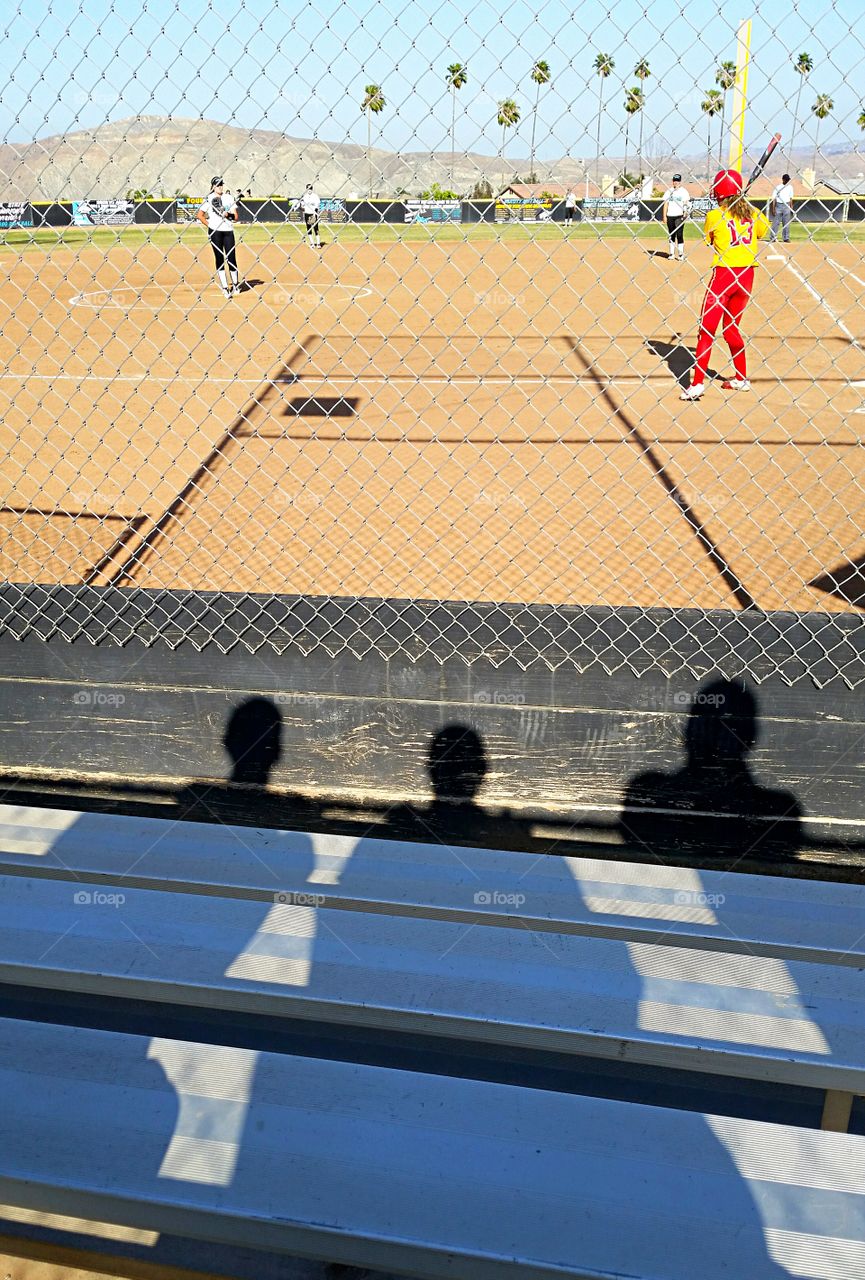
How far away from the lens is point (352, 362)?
40.6ft

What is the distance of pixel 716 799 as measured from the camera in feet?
10.3

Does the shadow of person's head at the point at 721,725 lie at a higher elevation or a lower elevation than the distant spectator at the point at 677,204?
lower

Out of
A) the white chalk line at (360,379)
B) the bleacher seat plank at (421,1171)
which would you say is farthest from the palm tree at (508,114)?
the white chalk line at (360,379)

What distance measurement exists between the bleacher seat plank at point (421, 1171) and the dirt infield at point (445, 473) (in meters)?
3.03

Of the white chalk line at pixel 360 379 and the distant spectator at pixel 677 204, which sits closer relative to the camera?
the distant spectator at pixel 677 204

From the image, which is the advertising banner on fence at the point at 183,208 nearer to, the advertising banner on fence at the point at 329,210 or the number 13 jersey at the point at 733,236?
the advertising banner on fence at the point at 329,210

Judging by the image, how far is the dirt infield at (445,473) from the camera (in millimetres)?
5812

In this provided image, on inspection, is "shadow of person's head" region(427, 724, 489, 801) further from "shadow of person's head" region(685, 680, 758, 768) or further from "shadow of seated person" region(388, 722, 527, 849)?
"shadow of person's head" region(685, 680, 758, 768)

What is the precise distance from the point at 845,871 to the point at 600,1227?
2.12m

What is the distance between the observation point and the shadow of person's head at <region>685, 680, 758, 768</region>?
3.04m

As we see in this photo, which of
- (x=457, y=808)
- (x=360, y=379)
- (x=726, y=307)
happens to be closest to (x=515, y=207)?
(x=457, y=808)

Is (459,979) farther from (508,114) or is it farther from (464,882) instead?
(508,114)

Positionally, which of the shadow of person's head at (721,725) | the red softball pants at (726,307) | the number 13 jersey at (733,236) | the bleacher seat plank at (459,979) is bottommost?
the bleacher seat plank at (459,979)

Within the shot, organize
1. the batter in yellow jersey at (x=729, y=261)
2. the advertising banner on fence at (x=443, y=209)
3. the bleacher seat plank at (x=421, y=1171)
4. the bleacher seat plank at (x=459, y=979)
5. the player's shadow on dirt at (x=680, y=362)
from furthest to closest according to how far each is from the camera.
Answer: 1. the player's shadow on dirt at (x=680, y=362)
2. the batter in yellow jersey at (x=729, y=261)
3. the advertising banner on fence at (x=443, y=209)
4. the bleacher seat plank at (x=459, y=979)
5. the bleacher seat plank at (x=421, y=1171)
